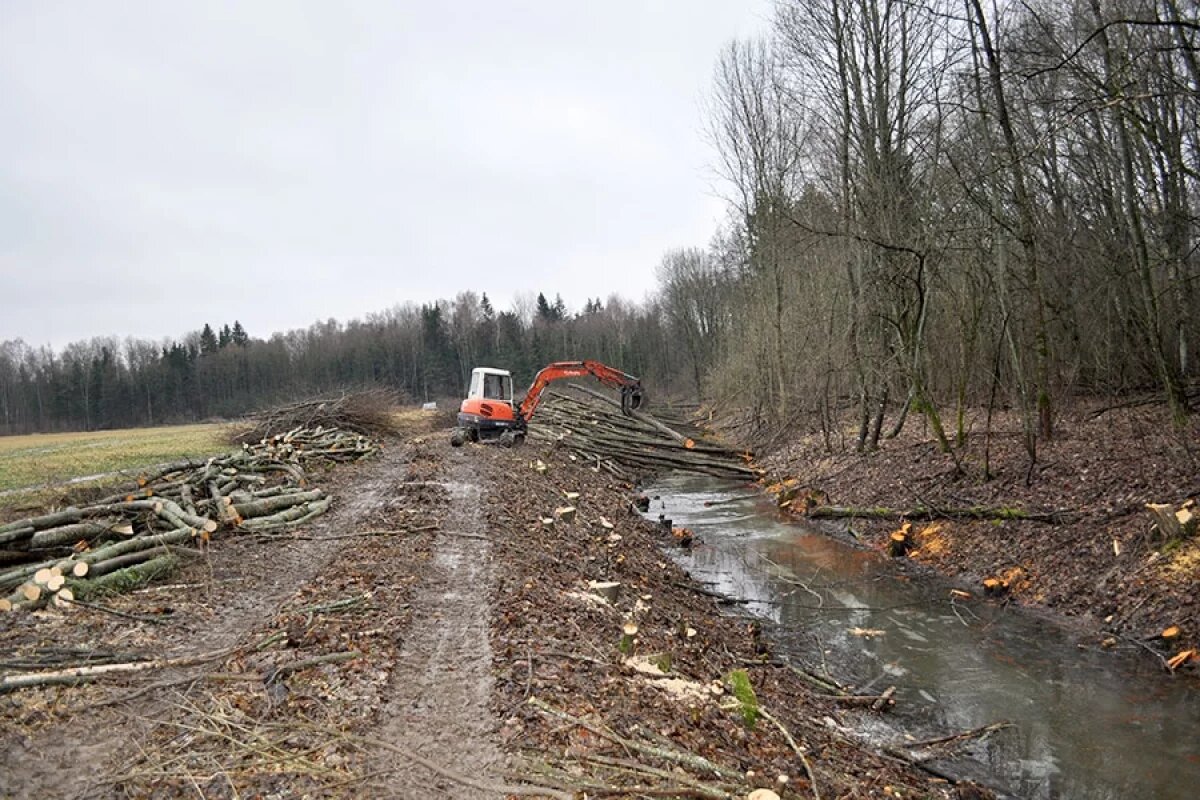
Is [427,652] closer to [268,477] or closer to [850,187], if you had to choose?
[268,477]

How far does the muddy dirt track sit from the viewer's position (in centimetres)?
461

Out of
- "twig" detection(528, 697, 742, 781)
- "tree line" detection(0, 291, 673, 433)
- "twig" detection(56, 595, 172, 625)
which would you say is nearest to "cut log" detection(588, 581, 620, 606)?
"twig" detection(528, 697, 742, 781)

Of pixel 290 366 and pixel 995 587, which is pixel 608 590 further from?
pixel 290 366

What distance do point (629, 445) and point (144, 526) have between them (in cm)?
1855

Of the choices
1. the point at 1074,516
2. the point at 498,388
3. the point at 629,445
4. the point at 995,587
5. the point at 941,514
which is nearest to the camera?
the point at 995,587

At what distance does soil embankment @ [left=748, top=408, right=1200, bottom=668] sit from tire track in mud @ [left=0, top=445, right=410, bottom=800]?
391 inches

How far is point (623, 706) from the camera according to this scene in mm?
5605

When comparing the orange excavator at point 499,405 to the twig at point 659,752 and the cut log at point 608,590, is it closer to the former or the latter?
the cut log at point 608,590

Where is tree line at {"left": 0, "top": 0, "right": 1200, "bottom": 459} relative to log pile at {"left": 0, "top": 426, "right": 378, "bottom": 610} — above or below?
above

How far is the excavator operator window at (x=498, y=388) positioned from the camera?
2159 centimetres

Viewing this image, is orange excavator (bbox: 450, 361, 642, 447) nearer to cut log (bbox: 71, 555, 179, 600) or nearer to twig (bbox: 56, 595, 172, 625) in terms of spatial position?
cut log (bbox: 71, 555, 179, 600)

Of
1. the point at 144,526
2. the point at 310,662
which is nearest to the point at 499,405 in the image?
the point at 144,526

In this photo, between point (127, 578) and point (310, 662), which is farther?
point (127, 578)

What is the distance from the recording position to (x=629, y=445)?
90.0 feet
